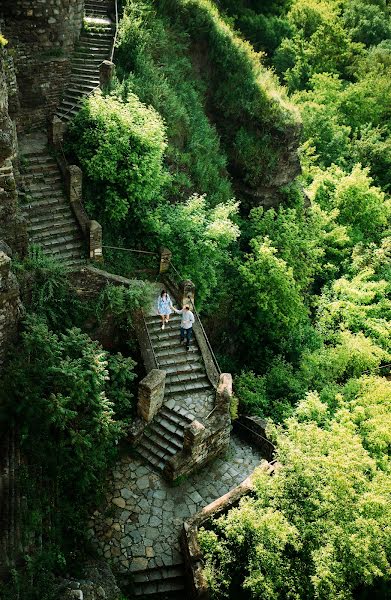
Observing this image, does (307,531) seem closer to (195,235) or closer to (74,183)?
(195,235)

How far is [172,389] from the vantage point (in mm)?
15891

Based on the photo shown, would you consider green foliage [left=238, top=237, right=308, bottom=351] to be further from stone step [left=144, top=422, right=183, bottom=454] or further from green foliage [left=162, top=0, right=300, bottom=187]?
stone step [left=144, top=422, right=183, bottom=454]

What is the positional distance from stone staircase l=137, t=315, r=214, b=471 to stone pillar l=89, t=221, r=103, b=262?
→ 2.67 m

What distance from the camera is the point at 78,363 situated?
483 inches

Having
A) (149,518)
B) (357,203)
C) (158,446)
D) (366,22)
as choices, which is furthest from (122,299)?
(366,22)

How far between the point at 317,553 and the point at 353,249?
18.1 meters

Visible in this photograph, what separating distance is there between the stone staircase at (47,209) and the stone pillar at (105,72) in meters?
3.49

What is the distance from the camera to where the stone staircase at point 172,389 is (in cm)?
1487

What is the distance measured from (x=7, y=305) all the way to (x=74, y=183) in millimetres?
6193

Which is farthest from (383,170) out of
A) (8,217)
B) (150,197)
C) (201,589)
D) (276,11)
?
(201,589)

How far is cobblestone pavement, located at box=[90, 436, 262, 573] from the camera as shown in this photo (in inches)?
503

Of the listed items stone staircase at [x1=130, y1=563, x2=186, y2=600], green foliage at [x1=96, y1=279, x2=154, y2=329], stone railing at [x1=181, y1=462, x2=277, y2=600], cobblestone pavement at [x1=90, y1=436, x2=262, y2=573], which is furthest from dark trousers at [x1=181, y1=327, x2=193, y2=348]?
stone staircase at [x1=130, y1=563, x2=186, y2=600]

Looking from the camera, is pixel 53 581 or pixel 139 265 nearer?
pixel 53 581

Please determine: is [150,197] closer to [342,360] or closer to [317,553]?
[342,360]
